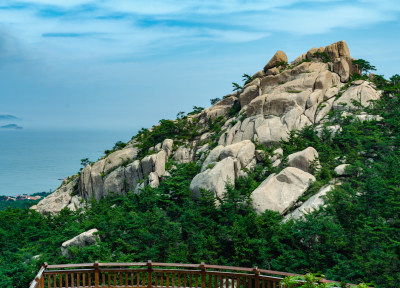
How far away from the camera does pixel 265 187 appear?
1454cm

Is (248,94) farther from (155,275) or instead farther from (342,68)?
(155,275)

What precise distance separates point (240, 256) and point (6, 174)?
12399 centimetres

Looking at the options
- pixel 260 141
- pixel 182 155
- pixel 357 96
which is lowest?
pixel 182 155

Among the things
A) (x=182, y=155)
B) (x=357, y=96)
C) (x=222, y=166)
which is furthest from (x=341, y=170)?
(x=182, y=155)

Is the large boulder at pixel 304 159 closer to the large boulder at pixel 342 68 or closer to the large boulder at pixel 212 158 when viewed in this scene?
the large boulder at pixel 212 158

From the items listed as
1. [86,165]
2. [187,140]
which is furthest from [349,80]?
[86,165]

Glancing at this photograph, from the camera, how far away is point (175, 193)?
16500 millimetres

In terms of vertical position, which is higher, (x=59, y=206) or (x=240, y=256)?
(x=59, y=206)

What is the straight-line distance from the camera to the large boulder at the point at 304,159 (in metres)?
15.4

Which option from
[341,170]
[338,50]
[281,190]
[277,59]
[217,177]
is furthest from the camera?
[277,59]

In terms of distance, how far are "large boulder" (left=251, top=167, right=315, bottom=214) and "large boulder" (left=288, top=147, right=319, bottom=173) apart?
0.52 meters

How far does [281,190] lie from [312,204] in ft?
5.11

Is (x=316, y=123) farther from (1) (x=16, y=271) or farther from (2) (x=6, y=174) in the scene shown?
(2) (x=6, y=174)

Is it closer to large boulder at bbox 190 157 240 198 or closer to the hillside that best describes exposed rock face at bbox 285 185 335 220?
the hillside
